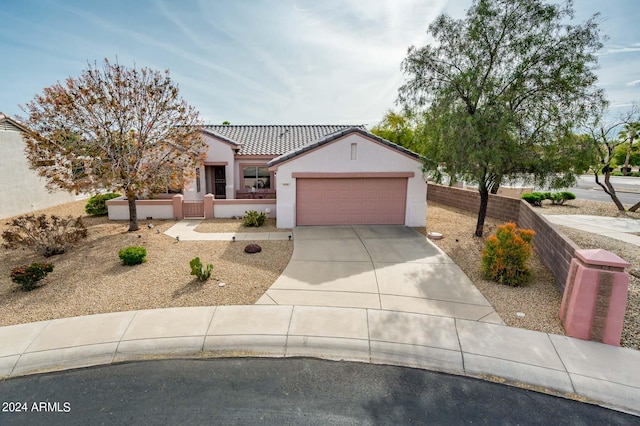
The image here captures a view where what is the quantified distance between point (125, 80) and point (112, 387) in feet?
36.1

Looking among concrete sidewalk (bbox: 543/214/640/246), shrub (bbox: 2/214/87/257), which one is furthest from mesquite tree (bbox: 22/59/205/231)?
concrete sidewalk (bbox: 543/214/640/246)

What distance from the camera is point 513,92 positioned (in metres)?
10.8

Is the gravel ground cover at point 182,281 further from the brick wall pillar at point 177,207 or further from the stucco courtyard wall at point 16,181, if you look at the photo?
the stucco courtyard wall at point 16,181

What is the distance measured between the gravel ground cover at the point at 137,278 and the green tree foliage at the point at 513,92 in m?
7.67

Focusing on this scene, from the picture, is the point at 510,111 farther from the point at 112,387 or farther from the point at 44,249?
the point at 44,249

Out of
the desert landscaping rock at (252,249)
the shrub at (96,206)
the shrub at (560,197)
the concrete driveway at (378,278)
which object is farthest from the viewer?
the shrub at (560,197)

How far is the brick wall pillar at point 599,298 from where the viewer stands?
608cm

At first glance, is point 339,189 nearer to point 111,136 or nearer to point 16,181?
point 111,136

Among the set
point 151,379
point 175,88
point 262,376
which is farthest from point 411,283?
point 175,88

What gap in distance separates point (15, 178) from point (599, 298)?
2458cm

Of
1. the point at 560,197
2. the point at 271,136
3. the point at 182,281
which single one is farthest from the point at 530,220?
the point at 271,136

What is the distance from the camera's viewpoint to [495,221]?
1627 centimetres

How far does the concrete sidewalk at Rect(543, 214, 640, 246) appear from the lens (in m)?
12.9

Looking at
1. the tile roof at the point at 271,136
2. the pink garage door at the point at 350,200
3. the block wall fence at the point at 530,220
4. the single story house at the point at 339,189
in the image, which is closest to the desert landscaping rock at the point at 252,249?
the single story house at the point at 339,189
